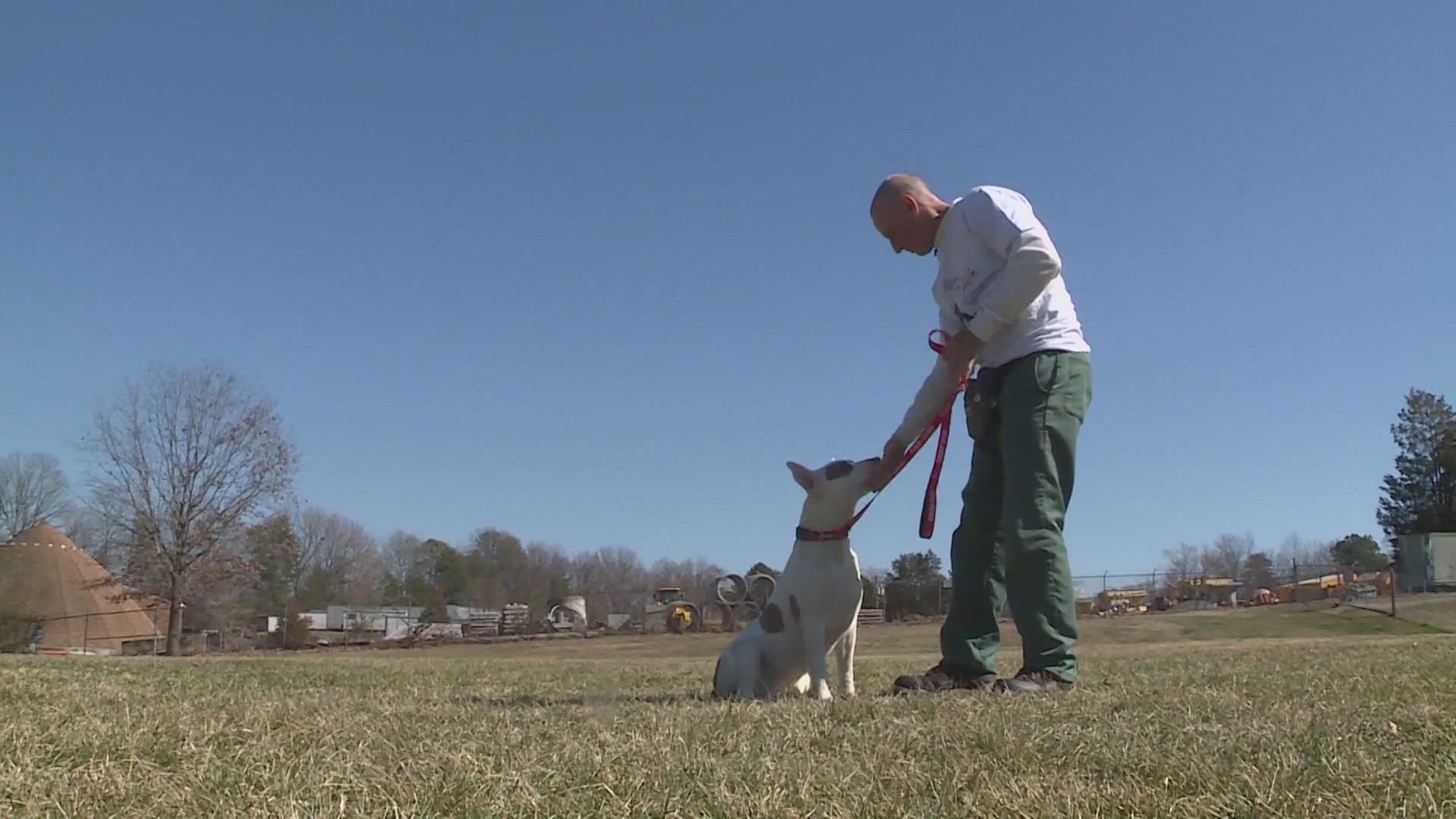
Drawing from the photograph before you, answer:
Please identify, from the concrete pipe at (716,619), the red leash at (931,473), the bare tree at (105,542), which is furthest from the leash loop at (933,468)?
the bare tree at (105,542)

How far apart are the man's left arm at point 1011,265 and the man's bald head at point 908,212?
0.35 meters

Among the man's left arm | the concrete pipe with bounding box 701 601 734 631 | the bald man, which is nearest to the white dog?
the bald man

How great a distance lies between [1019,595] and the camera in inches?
155

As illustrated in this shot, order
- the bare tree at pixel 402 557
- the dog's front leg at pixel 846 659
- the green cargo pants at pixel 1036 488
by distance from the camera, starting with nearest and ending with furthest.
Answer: the green cargo pants at pixel 1036 488, the dog's front leg at pixel 846 659, the bare tree at pixel 402 557

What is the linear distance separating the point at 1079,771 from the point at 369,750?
1485mm

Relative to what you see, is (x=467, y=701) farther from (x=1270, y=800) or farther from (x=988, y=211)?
(x=1270, y=800)

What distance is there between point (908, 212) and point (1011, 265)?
0.64 meters

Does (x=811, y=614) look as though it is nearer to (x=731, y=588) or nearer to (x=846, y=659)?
(x=846, y=659)

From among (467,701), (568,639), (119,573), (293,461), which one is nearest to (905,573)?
(568,639)

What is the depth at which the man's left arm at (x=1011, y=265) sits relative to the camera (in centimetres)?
397

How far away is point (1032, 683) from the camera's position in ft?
12.3

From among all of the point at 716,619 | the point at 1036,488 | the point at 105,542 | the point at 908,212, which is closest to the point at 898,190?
the point at 908,212

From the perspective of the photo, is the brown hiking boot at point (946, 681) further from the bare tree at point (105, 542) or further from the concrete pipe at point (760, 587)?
the bare tree at point (105, 542)

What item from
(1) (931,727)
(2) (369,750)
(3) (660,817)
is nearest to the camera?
(3) (660,817)
